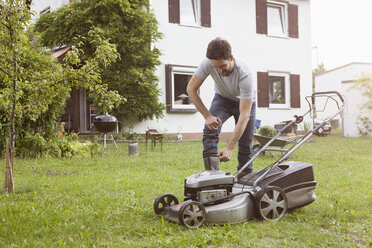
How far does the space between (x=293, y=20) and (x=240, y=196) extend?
14.0 m

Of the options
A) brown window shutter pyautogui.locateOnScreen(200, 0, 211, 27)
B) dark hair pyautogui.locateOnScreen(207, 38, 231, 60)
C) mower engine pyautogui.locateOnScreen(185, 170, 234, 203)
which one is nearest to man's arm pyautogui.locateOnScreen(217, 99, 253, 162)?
mower engine pyautogui.locateOnScreen(185, 170, 234, 203)

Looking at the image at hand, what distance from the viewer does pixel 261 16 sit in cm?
1486

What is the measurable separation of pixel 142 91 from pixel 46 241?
29.0 ft

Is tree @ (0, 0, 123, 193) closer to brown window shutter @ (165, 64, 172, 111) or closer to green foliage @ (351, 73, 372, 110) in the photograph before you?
brown window shutter @ (165, 64, 172, 111)

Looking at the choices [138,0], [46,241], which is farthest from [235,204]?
[138,0]

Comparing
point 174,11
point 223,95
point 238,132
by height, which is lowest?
point 238,132

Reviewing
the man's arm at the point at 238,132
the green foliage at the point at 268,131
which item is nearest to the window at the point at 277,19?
the green foliage at the point at 268,131

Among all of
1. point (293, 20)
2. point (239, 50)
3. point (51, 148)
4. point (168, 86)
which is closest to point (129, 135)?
point (168, 86)

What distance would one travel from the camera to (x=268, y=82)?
14.8m

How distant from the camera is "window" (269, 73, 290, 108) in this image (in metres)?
15.4

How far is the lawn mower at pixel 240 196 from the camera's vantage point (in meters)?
3.11

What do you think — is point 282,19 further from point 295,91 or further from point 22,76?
point 22,76

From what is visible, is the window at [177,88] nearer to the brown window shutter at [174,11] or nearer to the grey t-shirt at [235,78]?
the brown window shutter at [174,11]

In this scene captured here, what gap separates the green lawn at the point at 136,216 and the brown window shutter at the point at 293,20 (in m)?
10.7
